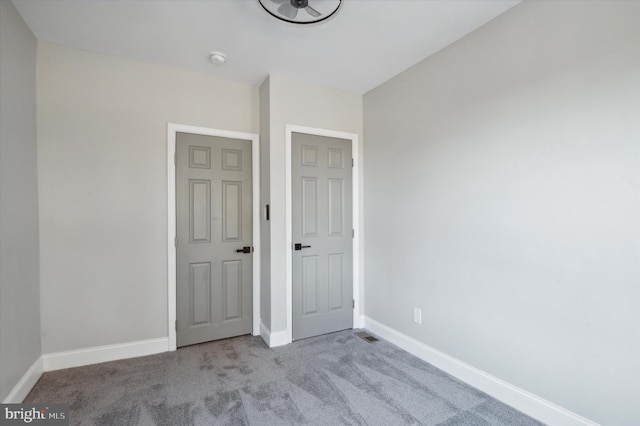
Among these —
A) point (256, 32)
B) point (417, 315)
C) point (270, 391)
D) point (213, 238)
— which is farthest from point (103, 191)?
point (417, 315)

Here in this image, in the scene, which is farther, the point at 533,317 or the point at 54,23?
the point at 54,23

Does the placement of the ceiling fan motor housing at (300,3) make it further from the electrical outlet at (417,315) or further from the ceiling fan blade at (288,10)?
the electrical outlet at (417,315)

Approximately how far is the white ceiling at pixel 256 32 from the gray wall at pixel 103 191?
0.24m

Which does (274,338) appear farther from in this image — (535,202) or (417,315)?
(535,202)

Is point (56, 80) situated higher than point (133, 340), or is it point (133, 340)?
point (56, 80)

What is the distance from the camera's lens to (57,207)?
8.11 ft

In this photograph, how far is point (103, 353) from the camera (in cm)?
260

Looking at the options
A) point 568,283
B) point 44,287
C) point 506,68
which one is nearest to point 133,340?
point 44,287

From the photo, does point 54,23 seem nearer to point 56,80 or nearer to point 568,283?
point 56,80

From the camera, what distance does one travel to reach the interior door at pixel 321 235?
3.13 meters

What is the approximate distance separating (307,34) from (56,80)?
215 centimetres

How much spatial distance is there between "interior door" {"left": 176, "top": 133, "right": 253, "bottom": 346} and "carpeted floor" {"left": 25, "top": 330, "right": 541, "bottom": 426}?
0.36 meters

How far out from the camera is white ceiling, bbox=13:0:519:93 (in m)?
2.03

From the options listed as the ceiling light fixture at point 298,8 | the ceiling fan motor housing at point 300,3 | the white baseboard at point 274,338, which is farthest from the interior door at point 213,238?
the ceiling fan motor housing at point 300,3
